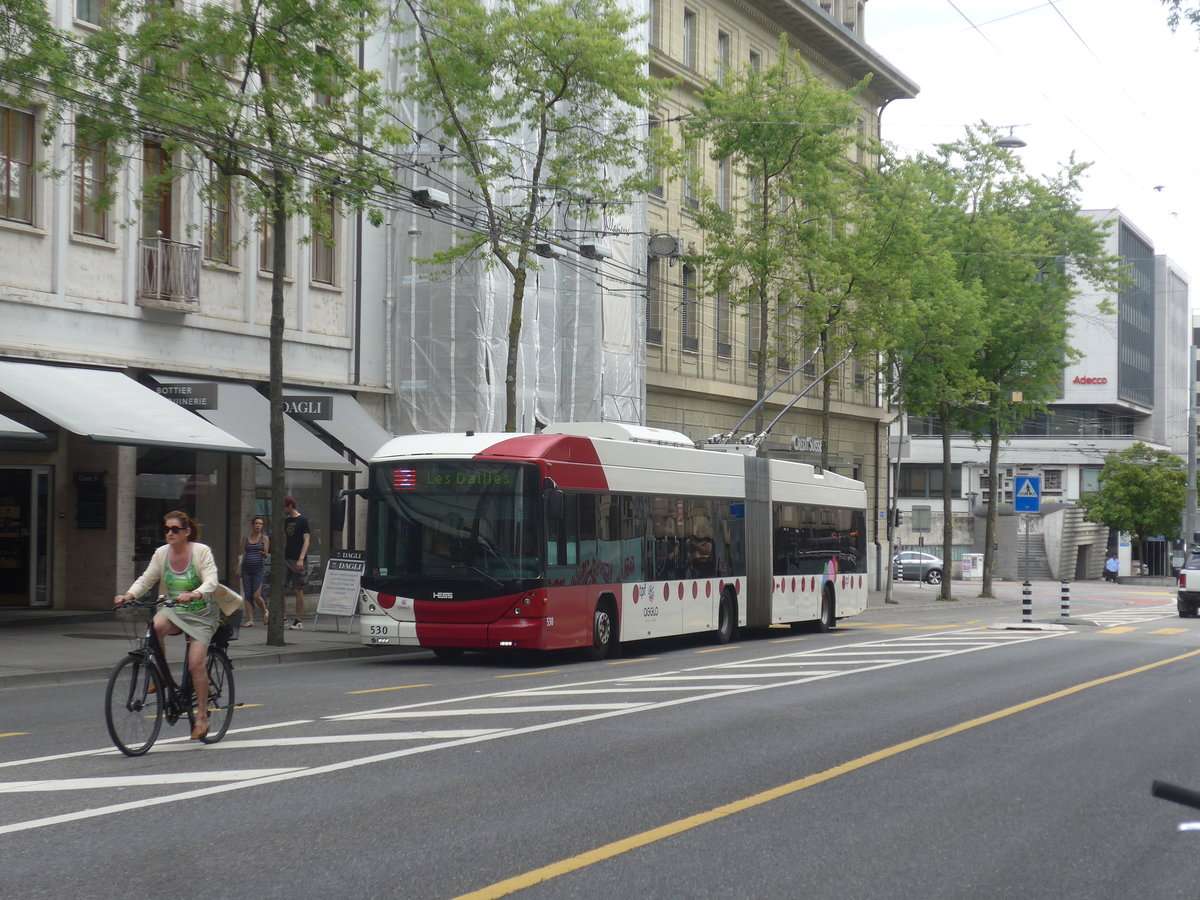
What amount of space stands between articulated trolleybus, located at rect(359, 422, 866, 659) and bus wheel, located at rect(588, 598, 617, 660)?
0.03m

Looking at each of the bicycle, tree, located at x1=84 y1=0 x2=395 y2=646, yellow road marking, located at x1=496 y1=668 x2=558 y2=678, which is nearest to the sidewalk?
tree, located at x1=84 y1=0 x2=395 y2=646

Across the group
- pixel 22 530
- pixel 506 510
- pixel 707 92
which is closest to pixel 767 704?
pixel 506 510

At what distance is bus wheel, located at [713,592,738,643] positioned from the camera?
2552cm

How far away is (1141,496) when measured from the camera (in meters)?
86.6

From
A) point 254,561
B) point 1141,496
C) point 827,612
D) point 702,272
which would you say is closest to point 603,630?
point 254,561

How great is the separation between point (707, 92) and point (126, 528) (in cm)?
1866

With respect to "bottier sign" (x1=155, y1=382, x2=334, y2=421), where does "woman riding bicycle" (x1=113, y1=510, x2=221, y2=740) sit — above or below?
below

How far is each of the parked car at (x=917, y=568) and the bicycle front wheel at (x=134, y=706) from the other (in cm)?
6275

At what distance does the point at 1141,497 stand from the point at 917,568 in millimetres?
20935

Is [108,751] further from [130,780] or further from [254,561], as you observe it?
[254,561]

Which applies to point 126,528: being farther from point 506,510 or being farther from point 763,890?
point 763,890

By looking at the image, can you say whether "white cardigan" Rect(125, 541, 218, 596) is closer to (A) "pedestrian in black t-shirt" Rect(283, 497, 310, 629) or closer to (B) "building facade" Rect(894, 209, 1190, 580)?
(A) "pedestrian in black t-shirt" Rect(283, 497, 310, 629)

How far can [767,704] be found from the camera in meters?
15.0

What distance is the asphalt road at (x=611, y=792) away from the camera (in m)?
7.31
